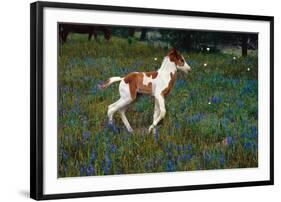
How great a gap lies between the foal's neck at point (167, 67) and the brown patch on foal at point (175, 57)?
26mm

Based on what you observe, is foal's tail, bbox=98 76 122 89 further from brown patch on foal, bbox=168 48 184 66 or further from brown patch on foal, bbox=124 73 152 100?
brown patch on foal, bbox=168 48 184 66

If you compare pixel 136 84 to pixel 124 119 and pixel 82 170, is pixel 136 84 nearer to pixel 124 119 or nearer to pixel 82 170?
pixel 124 119

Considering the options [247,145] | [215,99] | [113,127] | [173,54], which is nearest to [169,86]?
[173,54]

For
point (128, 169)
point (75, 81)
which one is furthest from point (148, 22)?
point (128, 169)

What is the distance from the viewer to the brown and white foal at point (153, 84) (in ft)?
16.3

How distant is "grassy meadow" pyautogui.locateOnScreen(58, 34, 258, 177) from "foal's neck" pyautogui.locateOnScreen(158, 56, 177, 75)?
4cm

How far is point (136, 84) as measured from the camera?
16.5 ft

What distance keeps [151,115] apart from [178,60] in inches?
16.9

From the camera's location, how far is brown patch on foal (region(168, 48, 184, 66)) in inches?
203

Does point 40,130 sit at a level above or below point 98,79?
below

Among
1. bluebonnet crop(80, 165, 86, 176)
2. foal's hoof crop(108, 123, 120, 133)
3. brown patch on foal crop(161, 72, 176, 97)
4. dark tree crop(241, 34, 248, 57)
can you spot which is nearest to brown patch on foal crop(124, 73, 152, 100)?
brown patch on foal crop(161, 72, 176, 97)

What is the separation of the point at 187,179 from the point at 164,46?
2.98ft

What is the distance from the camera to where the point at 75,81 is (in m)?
4.82

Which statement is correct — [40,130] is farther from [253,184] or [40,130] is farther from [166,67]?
[253,184]
